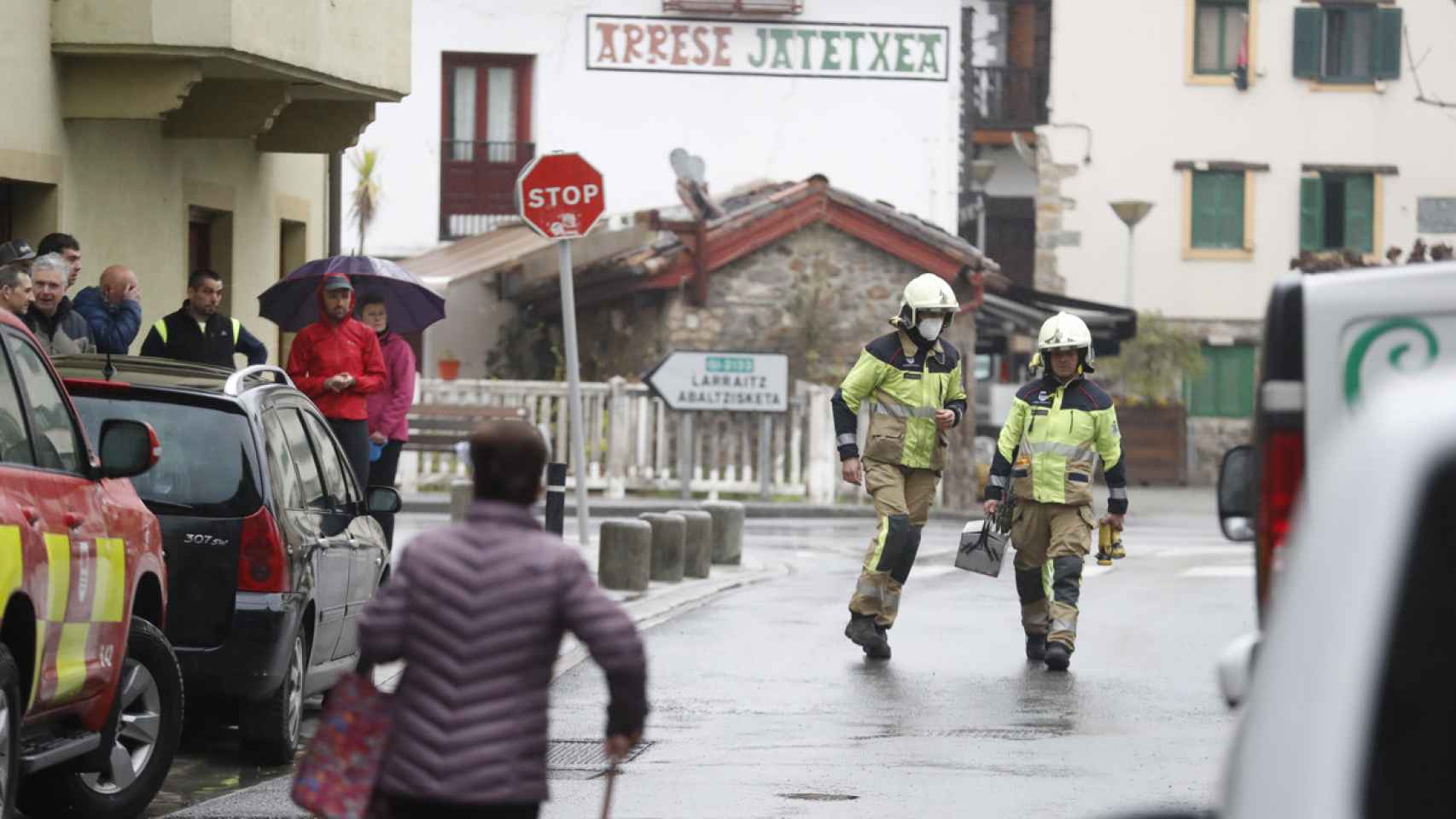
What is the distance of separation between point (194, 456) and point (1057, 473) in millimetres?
4978

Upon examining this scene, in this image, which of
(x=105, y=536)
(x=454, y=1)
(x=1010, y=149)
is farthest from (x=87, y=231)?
(x=1010, y=149)

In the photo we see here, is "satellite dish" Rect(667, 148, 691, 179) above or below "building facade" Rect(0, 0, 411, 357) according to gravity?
above

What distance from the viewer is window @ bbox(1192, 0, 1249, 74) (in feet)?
141

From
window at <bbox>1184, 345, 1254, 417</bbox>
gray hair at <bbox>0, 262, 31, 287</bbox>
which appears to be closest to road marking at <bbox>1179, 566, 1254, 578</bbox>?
gray hair at <bbox>0, 262, 31, 287</bbox>

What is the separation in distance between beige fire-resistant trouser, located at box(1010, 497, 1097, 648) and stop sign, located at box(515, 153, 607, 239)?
5.63m

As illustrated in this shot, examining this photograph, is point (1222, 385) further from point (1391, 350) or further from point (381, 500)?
point (1391, 350)

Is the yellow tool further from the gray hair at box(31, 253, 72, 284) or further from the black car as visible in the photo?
the gray hair at box(31, 253, 72, 284)

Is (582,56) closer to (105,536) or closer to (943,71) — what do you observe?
(943,71)

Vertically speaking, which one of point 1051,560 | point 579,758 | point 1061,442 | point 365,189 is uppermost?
point 365,189

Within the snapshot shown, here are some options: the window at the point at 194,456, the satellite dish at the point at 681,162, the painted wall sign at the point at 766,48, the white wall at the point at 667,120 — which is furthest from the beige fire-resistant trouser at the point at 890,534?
the painted wall sign at the point at 766,48

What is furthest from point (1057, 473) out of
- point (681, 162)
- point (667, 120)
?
point (667, 120)

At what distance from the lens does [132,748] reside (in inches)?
321

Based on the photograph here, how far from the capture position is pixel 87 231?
622 inches

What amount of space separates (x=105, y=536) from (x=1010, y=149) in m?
39.5
